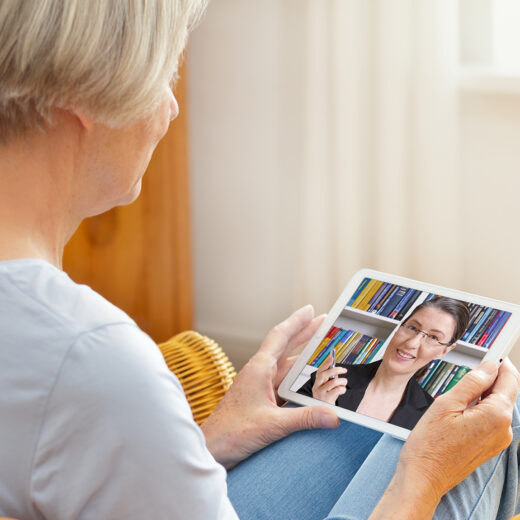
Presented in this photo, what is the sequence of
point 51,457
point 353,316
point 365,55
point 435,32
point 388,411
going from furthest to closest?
point 365,55
point 435,32
point 353,316
point 388,411
point 51,457

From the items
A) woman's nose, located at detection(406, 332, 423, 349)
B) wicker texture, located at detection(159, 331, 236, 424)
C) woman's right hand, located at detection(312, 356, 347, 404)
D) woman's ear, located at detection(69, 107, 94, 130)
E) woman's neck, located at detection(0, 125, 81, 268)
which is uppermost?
woman's ear, located at detection(69, 107, 94, 130)

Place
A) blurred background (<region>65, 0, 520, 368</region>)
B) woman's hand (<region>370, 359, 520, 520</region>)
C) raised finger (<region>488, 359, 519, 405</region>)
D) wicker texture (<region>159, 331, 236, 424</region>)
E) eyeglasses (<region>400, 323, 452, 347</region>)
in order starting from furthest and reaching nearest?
blurred background (<region>65, 0, 520, 368</region>), wicker texture (<region>159, 331, 236, 424</region>), eyeglasses (<region>400, 323, 452, 347</region>), raised finger (<region>488, 359, 519, 405</region>), woman's hand (<region>370, 359, 520, 520</region>)

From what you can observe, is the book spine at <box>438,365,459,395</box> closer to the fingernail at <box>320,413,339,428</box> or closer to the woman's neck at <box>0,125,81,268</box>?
the fingernail at <box>320,413,339,428</box>

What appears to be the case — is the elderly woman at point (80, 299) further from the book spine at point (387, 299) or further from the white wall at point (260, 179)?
the white wall at point (260, 179)

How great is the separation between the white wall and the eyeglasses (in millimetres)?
910

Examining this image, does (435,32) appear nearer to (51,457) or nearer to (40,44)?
(40,44)

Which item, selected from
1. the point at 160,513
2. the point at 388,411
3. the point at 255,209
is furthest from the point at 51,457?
the point at 255,209

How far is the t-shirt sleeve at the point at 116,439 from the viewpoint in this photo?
0.52m

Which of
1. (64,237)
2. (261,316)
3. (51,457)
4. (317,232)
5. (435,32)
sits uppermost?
(435,32)

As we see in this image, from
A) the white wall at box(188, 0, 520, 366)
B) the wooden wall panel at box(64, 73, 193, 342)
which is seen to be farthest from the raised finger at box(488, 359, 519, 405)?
the wooden wall panel at box(64, 73, 193, 342)

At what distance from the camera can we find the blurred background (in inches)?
72.1

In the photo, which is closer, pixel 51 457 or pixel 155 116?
pixel 51 457

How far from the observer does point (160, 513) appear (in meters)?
0.55

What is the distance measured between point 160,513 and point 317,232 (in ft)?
5.15
